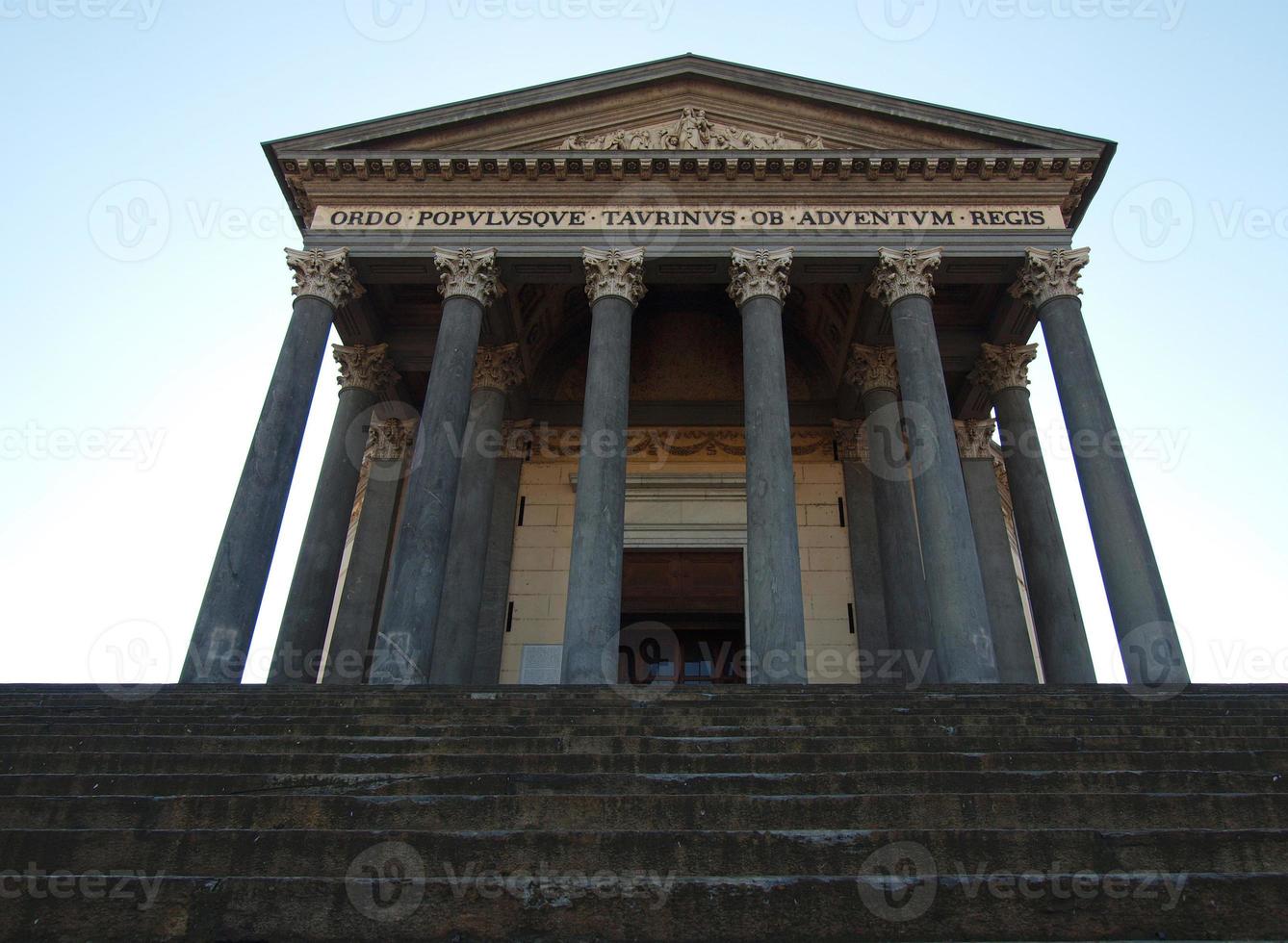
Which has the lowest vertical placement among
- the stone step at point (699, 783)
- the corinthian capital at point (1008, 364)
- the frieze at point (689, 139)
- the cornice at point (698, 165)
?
the stone step at point (699, 783)

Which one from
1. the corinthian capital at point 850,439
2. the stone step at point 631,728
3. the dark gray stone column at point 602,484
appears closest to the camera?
the stone step at point 631,728

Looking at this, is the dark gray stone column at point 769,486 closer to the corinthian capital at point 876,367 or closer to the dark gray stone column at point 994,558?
the corinthian capital at point 876,367

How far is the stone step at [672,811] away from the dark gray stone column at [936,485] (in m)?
6.83

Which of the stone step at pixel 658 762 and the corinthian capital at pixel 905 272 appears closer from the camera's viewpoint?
the stone step at pixel 658 762

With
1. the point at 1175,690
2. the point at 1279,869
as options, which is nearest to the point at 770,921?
the point at 1279,869

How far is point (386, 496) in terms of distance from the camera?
65.2 feet

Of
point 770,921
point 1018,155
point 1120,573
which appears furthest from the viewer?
point 1018,155

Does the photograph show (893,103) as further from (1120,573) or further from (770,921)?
(770,921)

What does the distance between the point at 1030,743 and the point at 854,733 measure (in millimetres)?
1510

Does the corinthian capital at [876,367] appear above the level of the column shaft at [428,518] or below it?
above

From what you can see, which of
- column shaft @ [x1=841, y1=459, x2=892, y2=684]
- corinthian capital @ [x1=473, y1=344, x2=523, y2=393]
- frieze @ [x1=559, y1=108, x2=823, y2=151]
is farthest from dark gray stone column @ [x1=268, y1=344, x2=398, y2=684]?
column shaft @ [x1=841, y1=459, x2=892, y2=684]

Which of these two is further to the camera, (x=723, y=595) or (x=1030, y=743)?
(x=723, y=595)

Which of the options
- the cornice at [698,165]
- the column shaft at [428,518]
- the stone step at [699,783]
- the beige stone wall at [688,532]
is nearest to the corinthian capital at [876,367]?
the beige stone wall at [688,532]

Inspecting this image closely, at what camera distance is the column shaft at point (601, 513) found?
13.2 meters
